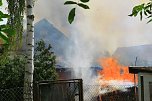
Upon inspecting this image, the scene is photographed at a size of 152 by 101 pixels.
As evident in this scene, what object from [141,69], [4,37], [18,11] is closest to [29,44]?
[18,11]

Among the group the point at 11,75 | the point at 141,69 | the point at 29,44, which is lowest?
the point at 11,75

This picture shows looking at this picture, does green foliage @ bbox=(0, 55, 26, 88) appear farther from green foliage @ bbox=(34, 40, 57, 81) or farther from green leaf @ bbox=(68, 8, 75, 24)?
green leaf @ bbox=(68, 8, 75, 24)

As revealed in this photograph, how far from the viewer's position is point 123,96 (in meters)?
17.8

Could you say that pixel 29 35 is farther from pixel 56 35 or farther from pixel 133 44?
pixel 56 35

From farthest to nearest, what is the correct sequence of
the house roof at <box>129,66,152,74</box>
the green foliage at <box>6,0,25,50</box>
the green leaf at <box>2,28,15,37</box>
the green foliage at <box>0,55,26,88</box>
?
the green foliage at <box>0,55,26,88</box> < the green foliage at <box>6,0,25,50</box> < the house roof at <box>129,66,152,74</box> < the green leaf at <box>2,28,15,37</box>

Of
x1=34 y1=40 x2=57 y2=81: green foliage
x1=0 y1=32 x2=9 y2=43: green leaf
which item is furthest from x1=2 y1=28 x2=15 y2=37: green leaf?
x1=34 y1=40 x2=57 y2=81: green foliage

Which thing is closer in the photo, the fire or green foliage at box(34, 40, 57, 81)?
green foliage at box(34, 40, 57, 81)

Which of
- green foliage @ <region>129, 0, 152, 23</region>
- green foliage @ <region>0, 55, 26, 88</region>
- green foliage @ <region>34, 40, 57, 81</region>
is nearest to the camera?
green foliage @ <region>129, 0, 152, 23</region>

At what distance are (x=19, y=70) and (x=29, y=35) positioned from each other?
6.03m

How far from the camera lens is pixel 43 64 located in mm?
18109

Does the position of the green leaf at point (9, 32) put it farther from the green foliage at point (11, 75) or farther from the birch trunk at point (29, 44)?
the green foliage at point (11, 75)

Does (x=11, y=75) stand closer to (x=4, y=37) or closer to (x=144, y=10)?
(x=144, y=10)

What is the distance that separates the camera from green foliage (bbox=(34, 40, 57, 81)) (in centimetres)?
1702

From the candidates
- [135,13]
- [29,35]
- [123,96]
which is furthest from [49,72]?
[135,13]
